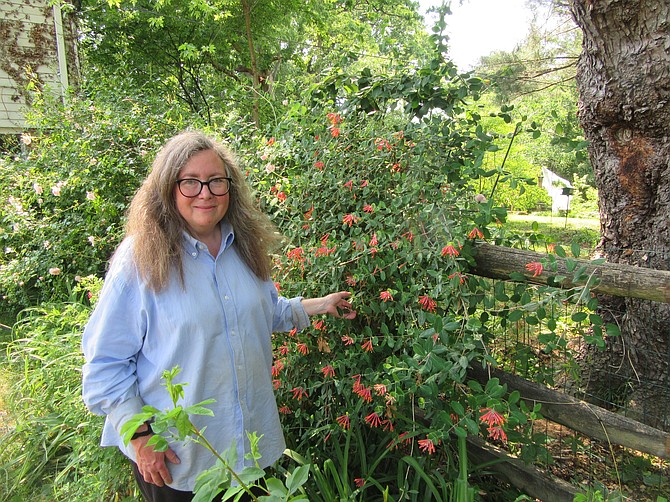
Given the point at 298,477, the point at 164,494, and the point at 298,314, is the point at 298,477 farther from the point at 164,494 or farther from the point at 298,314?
the point at 298,314

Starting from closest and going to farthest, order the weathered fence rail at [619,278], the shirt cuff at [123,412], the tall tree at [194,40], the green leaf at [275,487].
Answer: the green leaf at [275,487]
the shirt cuff at [123,412]
the weathered fence rail at [619,278]
the tall tree at [194,40]

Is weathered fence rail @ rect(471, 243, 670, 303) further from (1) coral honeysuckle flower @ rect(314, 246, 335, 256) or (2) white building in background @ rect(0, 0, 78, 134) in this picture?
(2) white building in background @ rect(0, 0, 78, 134)

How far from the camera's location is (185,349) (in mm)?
1637

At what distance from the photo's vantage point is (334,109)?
2.76 m

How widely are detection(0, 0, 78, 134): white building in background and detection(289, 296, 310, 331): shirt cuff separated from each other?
8.91 m

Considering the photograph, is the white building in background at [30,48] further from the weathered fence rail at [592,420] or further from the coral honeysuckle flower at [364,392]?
the weathered fence rail at [592,420]

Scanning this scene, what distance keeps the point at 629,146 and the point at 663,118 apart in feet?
0.72

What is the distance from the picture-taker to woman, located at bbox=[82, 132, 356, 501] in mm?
1600

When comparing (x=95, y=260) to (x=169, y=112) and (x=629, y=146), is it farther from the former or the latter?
(x=629, y=146)

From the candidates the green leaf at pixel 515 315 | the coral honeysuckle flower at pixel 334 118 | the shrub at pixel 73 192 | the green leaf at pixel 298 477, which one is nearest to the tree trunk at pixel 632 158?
the green leaf at pixel 515 315

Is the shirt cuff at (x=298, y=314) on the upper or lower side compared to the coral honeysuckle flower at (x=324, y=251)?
lower

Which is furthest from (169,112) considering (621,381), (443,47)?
(621,381)

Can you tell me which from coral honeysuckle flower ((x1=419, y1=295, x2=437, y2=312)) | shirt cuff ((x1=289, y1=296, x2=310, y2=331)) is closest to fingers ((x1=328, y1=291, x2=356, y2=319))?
shirt cuff ((x1=289, y1=296, x2=310, y2=331))

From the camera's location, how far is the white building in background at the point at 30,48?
895 cm
